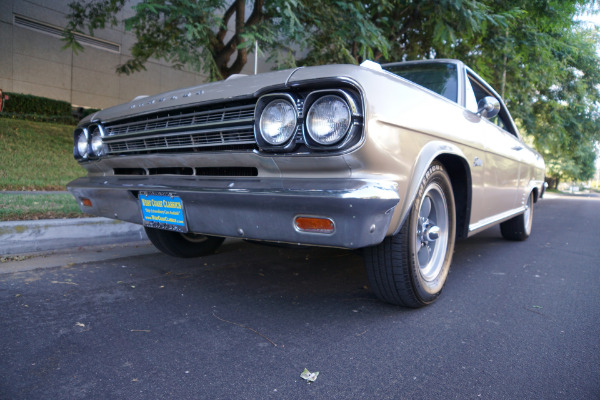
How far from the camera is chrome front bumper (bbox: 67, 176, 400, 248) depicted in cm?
180

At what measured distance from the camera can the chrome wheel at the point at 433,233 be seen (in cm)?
263

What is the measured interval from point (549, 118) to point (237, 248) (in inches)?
589

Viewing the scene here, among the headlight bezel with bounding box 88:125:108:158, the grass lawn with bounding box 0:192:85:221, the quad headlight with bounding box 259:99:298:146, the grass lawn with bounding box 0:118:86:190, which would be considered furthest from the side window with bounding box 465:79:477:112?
the grass lawn with bounding box 0:118:86:190

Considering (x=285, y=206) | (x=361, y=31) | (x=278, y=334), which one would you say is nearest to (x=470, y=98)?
(x=285, y=206)

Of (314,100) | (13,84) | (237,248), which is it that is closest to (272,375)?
(314,100)

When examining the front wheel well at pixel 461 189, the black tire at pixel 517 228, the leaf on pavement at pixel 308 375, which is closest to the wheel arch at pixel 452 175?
the front wheel well at pixel 461 189

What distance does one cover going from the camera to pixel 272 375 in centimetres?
173

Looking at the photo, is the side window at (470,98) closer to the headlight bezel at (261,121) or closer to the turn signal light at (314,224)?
the headlight bezel at (261,121)

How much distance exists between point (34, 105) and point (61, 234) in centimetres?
1025

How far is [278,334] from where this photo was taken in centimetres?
212

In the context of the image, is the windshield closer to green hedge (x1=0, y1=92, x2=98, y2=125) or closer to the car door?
the car door

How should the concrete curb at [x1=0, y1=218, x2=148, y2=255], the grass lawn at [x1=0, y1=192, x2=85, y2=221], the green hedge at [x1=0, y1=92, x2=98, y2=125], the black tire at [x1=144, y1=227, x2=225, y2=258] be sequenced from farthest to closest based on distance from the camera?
1. the green hedge at [x1=0, y1=92, x2=98, y2=125]
2. the grass lawn at [x1=0, y1=192, x2=85, y2=221]
3. the concrete curb at [x1=0, y1=218, x2=148, y2=255]
4. the black tire at [x1=144, y1=227, x2=225, y2=258]

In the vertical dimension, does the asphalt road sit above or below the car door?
below

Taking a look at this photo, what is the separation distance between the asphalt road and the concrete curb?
13.2 inches
